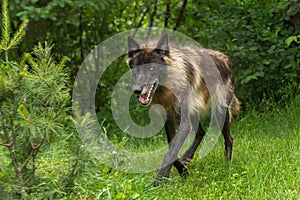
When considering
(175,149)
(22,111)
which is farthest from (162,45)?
(22,111)

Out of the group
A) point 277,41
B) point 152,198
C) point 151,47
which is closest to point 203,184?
point 152,198

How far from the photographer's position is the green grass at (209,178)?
3.88 meters

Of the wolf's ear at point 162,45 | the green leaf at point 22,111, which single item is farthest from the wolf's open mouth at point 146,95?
the green leaf at point 22,111

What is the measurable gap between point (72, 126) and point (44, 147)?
0.87 ft

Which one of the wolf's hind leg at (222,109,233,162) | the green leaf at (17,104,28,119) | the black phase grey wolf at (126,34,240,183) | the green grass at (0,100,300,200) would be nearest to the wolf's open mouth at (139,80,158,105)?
the black phase grey wolf at (126,34,240,183)

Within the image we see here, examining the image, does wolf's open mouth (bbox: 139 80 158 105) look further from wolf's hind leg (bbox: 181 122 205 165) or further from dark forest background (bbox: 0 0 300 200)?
wolf's hind leg (bbox: 181 122 205 165)

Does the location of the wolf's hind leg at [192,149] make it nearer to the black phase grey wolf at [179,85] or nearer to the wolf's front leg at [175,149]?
the black phase grey wolf at [179,85]

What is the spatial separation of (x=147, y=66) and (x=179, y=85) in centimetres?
49

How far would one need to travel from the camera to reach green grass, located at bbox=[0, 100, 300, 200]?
3.88 m

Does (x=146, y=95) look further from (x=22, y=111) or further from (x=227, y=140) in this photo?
(x=22, y=111)

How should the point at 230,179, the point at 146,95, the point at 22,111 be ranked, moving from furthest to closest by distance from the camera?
the point at 146,95 < the point at 230,179 < the point at 22,111

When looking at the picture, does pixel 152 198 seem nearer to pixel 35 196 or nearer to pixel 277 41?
pixel 35 196

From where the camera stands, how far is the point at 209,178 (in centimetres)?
479

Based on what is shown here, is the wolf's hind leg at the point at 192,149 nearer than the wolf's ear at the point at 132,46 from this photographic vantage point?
No
